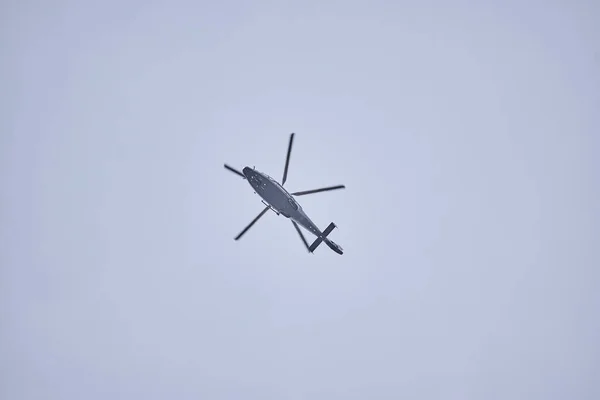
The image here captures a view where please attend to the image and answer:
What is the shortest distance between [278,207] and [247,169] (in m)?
3.40

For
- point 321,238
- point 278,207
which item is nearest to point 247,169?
point 278,207

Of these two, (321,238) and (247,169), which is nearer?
(247,169)

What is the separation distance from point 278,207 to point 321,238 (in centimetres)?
460

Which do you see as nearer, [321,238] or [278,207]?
[278,207]

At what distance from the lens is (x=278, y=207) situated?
34.0 m

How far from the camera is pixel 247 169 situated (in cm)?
3328

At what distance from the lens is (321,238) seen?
36469 millimetres

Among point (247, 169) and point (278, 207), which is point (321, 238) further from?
point (247, 169)

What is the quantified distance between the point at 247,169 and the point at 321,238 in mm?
7830
